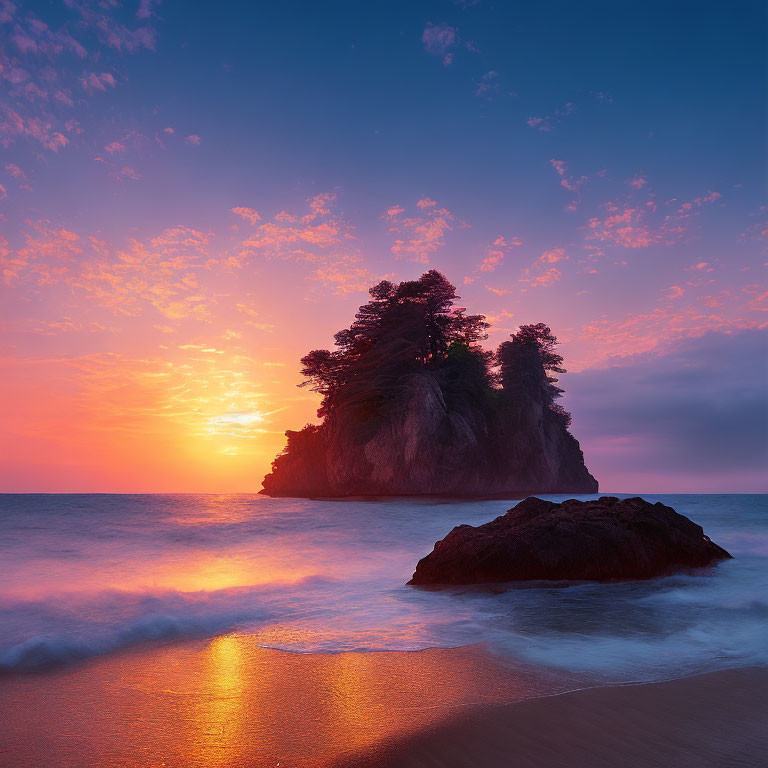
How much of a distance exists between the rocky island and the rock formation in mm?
29458

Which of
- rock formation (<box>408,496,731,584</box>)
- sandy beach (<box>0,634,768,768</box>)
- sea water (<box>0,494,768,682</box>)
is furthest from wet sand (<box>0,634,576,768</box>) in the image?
rock formation (<box>408,496,731,584</box>)

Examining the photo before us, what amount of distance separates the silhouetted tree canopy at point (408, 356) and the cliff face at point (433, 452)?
1247mm

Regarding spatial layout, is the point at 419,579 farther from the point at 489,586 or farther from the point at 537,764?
the point at 537,764

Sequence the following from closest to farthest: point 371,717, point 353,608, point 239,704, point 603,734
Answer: point 603,734 → point 371,717 → point 239,704 → point 353,608

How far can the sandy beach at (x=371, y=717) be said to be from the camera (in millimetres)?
2523

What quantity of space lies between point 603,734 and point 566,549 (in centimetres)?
547

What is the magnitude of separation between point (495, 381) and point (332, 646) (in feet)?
149

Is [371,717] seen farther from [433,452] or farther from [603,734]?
[433,452]

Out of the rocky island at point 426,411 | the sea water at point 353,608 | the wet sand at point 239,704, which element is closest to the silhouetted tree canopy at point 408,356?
the rocky island at point 426,411

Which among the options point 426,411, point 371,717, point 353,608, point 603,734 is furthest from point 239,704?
point 426,411

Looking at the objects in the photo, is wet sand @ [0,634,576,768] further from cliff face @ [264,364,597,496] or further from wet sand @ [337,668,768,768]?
cliff face @ [264,364,597,496]

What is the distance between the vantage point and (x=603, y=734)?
2734 millimetres

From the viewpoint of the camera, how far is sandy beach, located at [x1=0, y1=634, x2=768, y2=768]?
252 centimetres

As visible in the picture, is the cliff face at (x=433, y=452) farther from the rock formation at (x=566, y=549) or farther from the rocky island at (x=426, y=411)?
the rock formation at (x=566, y=549)
